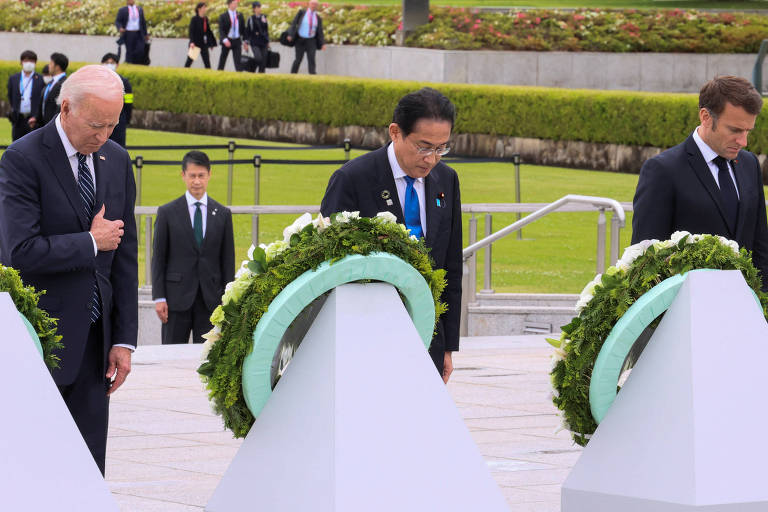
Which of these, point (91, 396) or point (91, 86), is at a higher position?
point (91, 86)

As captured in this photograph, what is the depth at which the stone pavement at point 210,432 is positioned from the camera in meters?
5.87

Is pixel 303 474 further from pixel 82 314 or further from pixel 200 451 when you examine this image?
pixel 200 451

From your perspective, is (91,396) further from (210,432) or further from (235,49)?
(235,49)

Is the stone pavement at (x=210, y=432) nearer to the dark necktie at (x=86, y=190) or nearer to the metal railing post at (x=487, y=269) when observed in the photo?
the dark necktie at (x=86, y=190)

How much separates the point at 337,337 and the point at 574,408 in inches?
47.2

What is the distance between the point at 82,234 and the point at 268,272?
0.63m

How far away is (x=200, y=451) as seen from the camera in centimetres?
668

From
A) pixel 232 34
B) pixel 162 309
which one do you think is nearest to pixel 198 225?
pixel 162 309

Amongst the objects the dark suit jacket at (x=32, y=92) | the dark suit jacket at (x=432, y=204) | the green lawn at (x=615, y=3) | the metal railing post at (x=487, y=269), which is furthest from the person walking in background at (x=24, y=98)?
the green lawn at (x=615, y=3)

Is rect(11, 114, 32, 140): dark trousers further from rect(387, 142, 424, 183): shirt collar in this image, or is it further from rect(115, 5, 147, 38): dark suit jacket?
rect(387, 142, 424, 183): shirt collar

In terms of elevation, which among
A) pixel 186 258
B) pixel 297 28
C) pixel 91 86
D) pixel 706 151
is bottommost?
pixel 186 258

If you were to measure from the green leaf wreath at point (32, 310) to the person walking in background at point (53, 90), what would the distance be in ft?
37.8

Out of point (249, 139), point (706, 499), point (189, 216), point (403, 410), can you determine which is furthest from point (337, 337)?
point (249, 139)

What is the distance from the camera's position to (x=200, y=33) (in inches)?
1029
